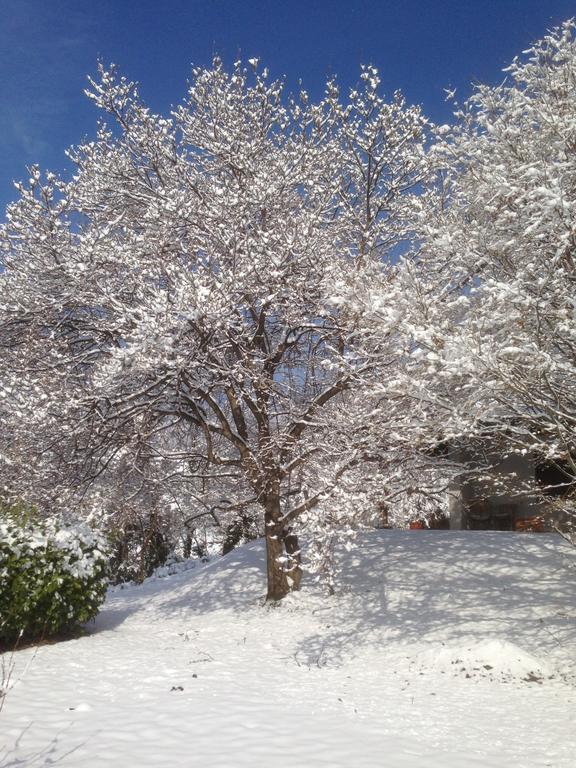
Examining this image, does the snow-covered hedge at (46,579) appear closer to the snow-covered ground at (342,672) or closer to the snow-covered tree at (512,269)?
the snow-covered ground at (342,672)

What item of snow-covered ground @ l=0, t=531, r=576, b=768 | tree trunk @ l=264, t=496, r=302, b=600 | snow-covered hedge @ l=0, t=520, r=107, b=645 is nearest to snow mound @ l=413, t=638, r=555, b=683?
snow-covered ground @ l=0, t=531, r=576, b=768

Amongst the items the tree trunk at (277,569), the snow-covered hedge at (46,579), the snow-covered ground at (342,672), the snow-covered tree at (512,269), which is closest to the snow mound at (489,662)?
the snow-covered ground at (342,672)

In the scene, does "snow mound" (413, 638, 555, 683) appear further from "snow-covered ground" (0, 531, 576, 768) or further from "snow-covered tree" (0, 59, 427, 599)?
"snow-covered tree" (0, 59, 427, 599)

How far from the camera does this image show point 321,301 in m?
11.1

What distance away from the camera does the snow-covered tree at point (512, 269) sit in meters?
6.74

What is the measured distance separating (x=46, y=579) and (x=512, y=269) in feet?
25.2

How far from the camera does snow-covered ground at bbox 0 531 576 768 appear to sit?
527 centimetres

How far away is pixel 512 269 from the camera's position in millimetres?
8484

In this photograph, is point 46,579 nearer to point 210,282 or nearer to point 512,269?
point 210,282

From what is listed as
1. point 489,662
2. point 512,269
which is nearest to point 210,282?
point 512,269

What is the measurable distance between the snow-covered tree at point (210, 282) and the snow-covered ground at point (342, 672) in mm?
1500

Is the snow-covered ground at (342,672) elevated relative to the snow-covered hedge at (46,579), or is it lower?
lower

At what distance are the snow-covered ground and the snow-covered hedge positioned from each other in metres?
0.44

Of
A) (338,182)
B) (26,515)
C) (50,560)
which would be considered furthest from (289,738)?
(338,182)
